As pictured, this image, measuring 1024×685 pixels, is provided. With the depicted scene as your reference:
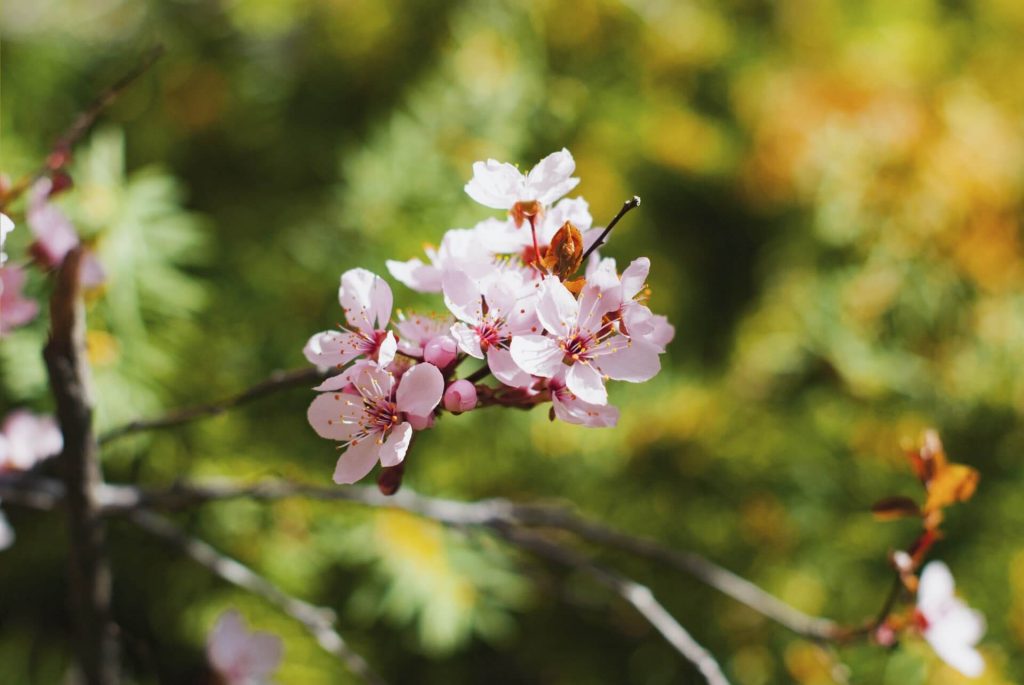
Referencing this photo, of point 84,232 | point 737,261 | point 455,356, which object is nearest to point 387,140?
point 84,232

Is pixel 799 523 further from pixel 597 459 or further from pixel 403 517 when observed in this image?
pixel 403 517

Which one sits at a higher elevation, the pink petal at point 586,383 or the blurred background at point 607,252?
the pink petal at point 586,383

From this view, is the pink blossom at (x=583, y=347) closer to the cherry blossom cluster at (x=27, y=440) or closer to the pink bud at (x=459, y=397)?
the pink bud at (x=459, y=397)

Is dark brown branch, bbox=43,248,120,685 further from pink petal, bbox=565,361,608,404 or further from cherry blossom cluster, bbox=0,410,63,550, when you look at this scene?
pink petal, bbox=565,361,608,404

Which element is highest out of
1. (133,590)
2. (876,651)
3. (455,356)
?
(455,356)

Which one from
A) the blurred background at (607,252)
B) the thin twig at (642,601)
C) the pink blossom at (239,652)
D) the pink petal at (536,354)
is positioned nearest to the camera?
the pink petal at (536,354)

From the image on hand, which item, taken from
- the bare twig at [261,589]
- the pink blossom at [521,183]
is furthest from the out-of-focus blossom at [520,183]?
the bare twig at [261,589]

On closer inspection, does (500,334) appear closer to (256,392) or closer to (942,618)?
(256,392)
